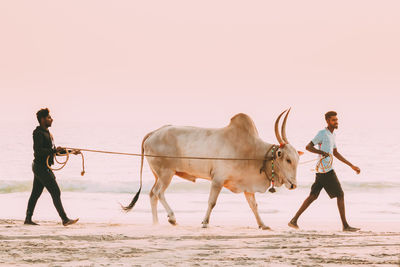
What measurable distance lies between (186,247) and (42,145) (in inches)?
113

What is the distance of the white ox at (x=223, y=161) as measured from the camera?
1080 centimetres

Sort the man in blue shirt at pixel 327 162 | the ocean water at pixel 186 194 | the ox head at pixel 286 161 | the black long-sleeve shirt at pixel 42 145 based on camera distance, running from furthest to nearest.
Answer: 1. the ocean water at pixel 186 194
2. the ox head at pixel 286 161
3. the man in blue shirt at pixel 327 162
4. the black long-sleeve shirt at pixel 42 145

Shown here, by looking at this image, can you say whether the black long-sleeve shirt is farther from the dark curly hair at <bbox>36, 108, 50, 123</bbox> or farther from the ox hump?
the ox hump

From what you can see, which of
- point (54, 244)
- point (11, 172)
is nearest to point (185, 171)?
point (54, 244)

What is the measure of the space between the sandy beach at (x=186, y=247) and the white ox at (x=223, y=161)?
82 centimetres

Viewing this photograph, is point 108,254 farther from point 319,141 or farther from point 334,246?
point 319,141

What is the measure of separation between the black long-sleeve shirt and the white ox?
1634 mm

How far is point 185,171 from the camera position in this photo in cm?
1124

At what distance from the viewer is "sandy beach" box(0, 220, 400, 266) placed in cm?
764

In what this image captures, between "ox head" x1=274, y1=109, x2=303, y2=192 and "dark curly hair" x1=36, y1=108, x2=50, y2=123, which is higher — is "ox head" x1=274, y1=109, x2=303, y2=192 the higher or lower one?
the lower one

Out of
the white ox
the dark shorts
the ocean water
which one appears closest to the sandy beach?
the dark shorts

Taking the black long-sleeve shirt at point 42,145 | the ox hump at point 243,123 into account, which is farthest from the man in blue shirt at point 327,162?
the black long-sleeve shirt at point 42,145

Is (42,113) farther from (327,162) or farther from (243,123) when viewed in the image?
(327,162)

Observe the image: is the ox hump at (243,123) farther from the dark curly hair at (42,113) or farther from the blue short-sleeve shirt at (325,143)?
the dark curly hair at (42,113)
